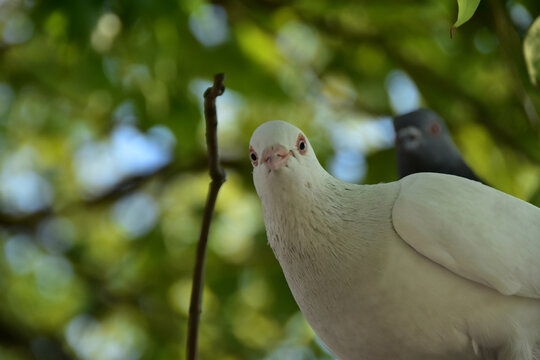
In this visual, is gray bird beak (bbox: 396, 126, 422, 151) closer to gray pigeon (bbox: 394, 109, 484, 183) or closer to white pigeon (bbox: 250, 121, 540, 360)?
gray pigeon (bbox: 394, 109, 484, 183)

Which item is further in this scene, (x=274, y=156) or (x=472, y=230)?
(x=472, y=230)

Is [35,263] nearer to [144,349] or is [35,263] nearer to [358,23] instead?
[144,349]

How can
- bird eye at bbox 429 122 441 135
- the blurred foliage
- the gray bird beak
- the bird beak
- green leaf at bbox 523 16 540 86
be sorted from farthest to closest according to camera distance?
the blurred foliage < bird eye at bbox 429 122 441 135 < the gray bird beak < green leaf at bbox 523 16 540 86 < the bird beak

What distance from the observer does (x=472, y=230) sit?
1737 mm

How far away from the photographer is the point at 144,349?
5129 mm

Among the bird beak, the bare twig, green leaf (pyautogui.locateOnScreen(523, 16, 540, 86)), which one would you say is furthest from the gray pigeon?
Result: the bird beak

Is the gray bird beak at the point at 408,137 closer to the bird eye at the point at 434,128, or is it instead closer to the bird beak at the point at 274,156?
the bird eye at the point at 434,128

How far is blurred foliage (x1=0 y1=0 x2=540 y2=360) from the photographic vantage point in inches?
160

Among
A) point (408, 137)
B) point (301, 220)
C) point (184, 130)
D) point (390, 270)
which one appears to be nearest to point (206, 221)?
point (301, 220)

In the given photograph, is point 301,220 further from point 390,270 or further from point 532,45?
point 532,45

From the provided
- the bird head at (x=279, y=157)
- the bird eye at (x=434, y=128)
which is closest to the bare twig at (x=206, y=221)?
the bird head at (x=279, y=157)

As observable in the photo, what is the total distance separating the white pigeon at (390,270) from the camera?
1.60 metres

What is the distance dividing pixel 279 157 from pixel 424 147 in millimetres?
1503

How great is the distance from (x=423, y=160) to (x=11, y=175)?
4.78 meters
